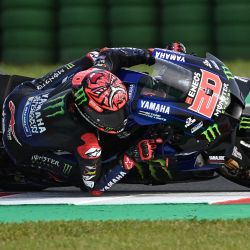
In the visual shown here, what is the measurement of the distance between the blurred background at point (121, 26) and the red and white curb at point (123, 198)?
7.43m

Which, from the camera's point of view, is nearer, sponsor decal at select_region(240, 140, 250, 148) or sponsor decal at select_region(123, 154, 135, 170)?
sponsor decal at select_region(123, 154, 135, 170)

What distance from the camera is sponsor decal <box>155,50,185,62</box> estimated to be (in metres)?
6.96

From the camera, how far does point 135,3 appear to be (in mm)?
14602

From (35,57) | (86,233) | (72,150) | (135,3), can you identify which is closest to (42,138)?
(72,150)

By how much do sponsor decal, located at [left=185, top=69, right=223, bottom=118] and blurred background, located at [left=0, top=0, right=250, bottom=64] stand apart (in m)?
7.78

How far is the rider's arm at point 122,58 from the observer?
692 cm

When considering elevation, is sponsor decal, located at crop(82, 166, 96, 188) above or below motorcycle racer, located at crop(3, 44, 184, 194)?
below

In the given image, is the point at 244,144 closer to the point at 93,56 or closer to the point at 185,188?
the point at 185,188

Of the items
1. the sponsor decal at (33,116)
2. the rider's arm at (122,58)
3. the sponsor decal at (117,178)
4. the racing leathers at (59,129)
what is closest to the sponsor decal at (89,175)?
the racing leathers at (59,129)

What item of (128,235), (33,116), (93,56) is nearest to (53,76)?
(93,56)

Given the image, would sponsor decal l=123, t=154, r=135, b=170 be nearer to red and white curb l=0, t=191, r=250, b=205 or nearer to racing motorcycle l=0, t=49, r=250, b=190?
racing motorcycle l=0, t=49, r=250, b=190

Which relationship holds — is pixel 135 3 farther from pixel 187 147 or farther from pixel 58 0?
pixel 187 147

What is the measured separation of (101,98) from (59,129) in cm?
62

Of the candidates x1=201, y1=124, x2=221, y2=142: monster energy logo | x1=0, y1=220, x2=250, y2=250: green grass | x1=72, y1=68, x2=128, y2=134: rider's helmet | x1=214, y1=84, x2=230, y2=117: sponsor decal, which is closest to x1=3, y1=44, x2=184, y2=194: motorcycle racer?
x1=72, y1=68, x2=128, y2=134: rider's helmet
